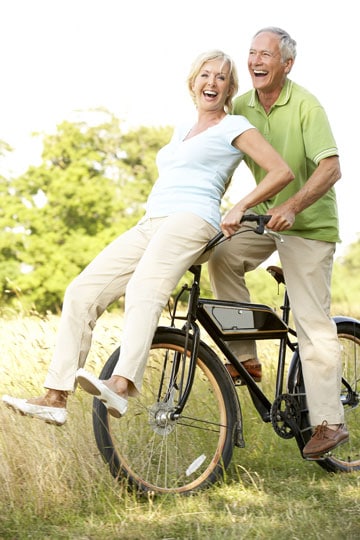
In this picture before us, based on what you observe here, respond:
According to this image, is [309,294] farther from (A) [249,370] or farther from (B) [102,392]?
(B) [102,392]

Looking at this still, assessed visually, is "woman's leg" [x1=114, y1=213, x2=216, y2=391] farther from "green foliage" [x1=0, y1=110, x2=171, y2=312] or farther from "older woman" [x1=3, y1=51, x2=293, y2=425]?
"green foliage" [x1=0, y1=110, x2=171, y2=312]

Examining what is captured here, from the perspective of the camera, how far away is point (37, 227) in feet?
101

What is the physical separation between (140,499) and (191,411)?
2.65 feet

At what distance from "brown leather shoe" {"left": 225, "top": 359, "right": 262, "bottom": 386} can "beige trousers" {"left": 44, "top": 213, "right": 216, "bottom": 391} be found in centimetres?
83

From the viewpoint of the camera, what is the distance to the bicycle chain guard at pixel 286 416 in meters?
4.89

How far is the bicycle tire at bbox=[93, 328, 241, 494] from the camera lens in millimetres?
4387

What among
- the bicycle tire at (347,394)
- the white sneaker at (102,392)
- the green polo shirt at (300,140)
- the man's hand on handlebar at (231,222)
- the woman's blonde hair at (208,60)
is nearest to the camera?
the white sneaker at (102,392)

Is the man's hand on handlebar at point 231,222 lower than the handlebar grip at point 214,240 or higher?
higher

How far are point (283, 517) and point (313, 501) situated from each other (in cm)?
34

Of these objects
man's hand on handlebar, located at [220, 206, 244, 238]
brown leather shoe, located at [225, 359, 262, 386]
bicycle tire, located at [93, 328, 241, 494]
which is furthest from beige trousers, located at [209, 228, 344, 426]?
man's hand on handlebar, located at [220, 206, 244, 238]

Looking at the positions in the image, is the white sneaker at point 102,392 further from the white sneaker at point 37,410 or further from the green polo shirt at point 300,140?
the green polo shirt at point 300,140

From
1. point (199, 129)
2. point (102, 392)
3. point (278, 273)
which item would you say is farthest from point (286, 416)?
point (199, 129)

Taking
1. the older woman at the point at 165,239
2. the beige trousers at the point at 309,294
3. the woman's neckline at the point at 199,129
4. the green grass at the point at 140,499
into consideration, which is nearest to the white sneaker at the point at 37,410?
the older woman at the point at 165,239

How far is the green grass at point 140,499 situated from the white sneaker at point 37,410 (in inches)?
17.2
